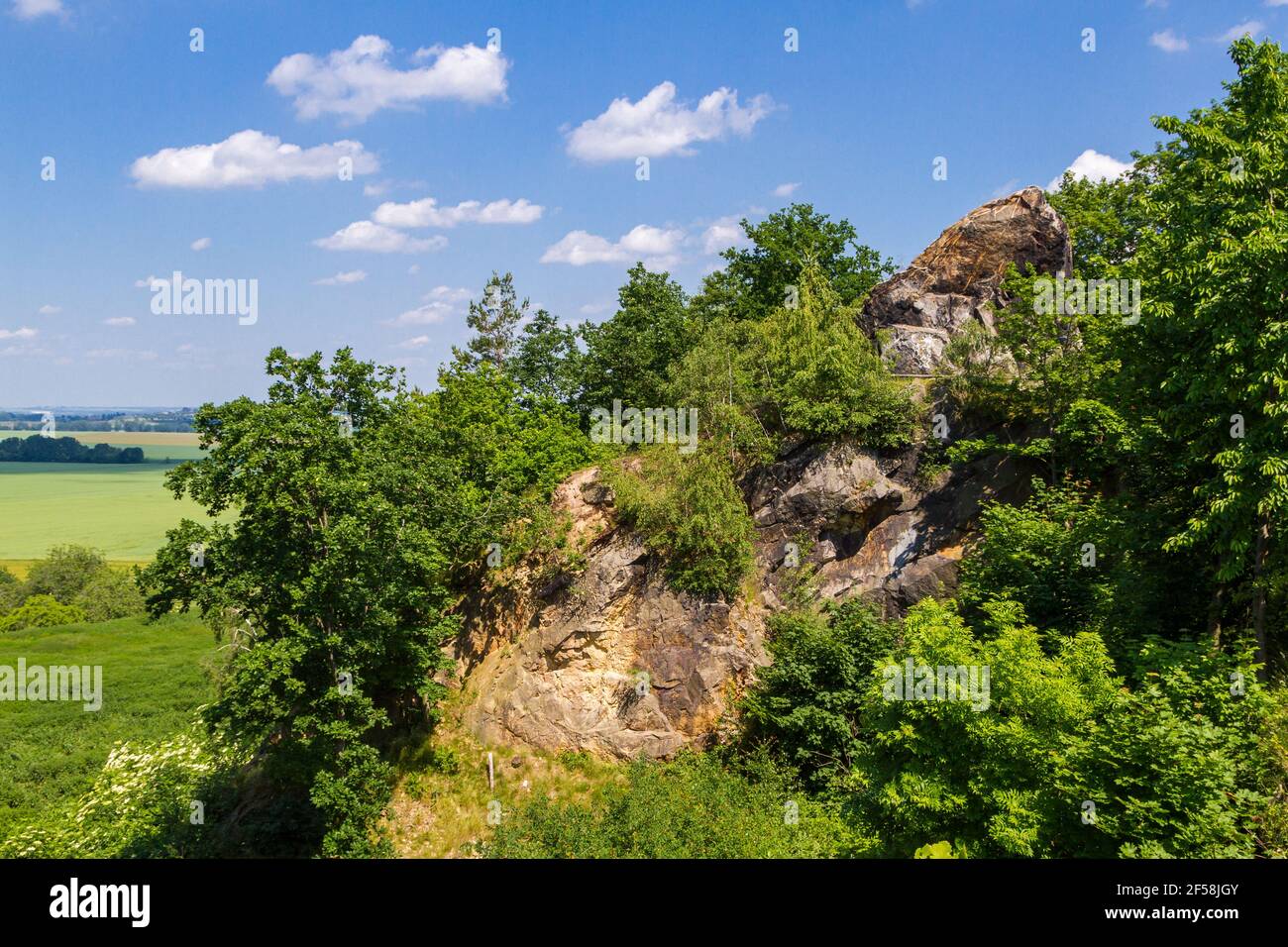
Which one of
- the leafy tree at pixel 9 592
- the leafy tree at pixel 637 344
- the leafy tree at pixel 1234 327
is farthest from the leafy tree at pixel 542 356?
the leafy tree at pixel 9 592

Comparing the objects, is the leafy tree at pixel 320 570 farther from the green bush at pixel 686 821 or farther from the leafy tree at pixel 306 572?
the green bush at pixel 686 821

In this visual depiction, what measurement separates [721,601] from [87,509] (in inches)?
5459

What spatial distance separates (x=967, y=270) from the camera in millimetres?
30953

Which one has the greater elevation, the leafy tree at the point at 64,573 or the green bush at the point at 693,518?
the green bush at the point at 693,518

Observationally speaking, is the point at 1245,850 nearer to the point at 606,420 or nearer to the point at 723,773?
the point at 723,773

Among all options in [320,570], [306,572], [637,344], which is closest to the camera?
[320,570]

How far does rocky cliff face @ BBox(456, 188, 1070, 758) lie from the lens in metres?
26.5

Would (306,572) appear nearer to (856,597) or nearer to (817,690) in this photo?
(817,690)

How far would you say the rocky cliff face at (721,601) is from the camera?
26.5 m

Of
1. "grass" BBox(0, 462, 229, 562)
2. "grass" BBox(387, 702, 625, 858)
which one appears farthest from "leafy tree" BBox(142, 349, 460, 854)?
"grass" BBox(0, 462, 229, 562)

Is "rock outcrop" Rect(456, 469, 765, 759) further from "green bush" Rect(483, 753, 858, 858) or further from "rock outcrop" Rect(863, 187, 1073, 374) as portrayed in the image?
"rock outcrop" Rect(863, 187, 1073, 374)

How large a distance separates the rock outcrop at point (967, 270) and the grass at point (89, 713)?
104 ft

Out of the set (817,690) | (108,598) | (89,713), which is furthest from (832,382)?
(108,598)

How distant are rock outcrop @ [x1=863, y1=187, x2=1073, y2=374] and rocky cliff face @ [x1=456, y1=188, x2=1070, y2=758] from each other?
0.06 metres
